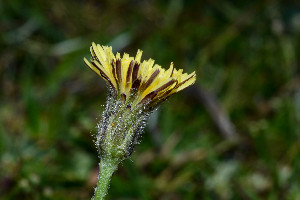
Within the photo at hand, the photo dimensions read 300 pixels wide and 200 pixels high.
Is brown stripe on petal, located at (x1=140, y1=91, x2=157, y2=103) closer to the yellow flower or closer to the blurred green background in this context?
the yellow flower

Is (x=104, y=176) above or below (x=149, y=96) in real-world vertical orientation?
below

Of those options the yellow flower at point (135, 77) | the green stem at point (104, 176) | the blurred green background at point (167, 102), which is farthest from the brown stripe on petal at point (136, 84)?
the blurred green background at point (167, 102)

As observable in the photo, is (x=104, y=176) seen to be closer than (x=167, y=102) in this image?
Yes

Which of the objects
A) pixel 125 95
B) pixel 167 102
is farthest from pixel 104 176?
pixel 167 102

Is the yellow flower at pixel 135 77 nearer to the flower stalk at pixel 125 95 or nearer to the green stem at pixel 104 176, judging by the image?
the flower stalk at pixel 125 95

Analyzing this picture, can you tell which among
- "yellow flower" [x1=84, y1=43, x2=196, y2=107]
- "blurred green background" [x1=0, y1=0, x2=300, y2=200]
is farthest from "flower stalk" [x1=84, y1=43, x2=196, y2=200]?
"blurred green background" [x1=0, y1=0, x2=300, y2=200]

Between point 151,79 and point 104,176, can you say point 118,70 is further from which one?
point 104,176

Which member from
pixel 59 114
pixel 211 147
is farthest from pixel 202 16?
pixel 59 114
